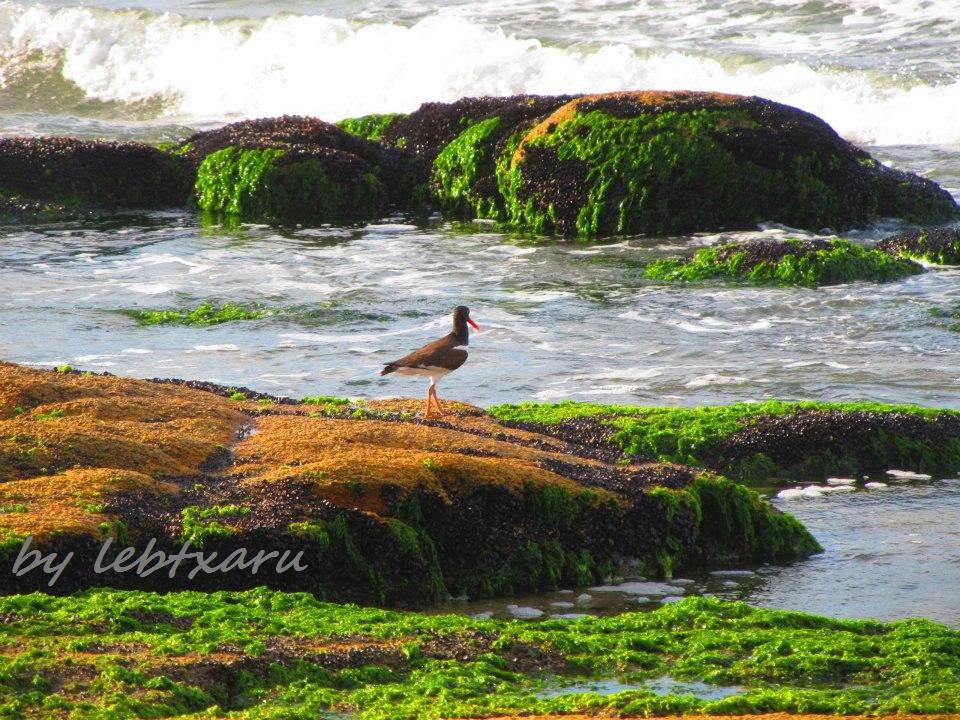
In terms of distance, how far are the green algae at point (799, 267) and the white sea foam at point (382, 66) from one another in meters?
9.16

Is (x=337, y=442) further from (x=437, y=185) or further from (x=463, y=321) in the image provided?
(x=437, y=185)

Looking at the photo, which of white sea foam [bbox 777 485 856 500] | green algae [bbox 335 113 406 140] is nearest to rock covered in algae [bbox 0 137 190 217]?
green algae [bbox 335 113 406 140]

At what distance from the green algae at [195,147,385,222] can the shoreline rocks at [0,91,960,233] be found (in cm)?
2

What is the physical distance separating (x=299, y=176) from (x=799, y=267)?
6.15 meters

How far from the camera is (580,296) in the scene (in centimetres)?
1170

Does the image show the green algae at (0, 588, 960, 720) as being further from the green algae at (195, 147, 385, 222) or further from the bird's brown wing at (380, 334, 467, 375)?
the green algae at (195, 147, 385, 222)

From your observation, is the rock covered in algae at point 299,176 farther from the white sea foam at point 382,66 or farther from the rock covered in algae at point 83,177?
the white sea foam at point 382,66

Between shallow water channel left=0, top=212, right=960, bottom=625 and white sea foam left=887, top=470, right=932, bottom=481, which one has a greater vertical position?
shallow water channel left=0, top=212, right=960, bottom=625

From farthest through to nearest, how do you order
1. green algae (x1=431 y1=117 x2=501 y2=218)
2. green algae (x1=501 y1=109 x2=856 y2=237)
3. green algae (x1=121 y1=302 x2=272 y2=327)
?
green algae (x1=431 y1=117 x2=501 y2=218), green algae (x1=501 y1=109 x2=856 y2=237), green algae (x1=121 y1=302 x2=272 y2=327)

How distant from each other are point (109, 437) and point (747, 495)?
2881mm

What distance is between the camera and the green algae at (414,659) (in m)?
3.74

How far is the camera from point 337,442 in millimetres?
5695

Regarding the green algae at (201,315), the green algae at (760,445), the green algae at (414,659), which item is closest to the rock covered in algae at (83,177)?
the green algae at (201,315)

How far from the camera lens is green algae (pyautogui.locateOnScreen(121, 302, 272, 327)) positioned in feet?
35.8
